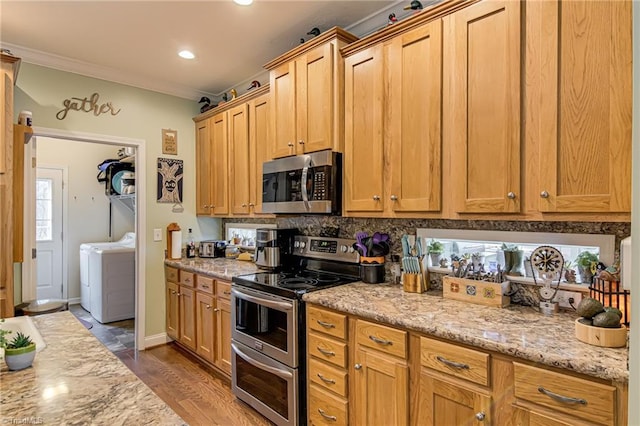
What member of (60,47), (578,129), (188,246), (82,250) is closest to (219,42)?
(60,47)

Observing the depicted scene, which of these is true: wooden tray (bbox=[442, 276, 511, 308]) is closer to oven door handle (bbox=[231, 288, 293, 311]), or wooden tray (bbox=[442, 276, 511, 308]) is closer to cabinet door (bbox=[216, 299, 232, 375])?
oven door handle (bbox=[231, 288, 293, 311])

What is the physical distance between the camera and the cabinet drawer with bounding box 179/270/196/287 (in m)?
3.28

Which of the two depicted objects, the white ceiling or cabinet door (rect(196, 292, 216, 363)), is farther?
cabinet door (rect(196, 292, 216, 363))

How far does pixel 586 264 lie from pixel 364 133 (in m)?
1.35

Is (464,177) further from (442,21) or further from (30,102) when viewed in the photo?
(30,102)

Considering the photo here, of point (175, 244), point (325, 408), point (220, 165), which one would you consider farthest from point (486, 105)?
point (175, 244)

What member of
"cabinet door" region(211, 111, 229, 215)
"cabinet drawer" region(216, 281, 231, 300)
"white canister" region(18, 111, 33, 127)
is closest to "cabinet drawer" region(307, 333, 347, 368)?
"cabinet drawer" region(216, 281, 231, 300)

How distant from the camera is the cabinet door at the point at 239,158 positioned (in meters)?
3.31

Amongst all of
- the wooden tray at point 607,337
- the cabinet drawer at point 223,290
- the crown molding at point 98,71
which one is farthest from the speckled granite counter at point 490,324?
the crown molding at point 98,71

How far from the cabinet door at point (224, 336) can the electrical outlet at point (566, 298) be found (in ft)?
7.31

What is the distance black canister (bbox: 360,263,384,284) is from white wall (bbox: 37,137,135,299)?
196 inches

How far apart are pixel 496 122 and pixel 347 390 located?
1561 mm

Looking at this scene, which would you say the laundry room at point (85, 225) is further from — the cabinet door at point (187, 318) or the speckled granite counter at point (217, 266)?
the cabinet door at point (187, 318)

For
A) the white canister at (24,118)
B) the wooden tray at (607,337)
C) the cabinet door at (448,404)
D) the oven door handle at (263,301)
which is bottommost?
the cabinet door at (448,404)
